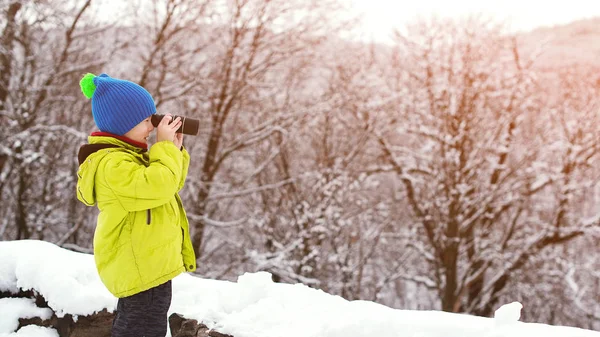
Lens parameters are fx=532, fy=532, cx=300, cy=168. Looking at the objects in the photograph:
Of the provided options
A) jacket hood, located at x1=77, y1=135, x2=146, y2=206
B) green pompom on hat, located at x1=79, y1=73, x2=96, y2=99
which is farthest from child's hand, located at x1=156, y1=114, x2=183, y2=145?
green pompom on hat, located at x1=79, y1=73, x2=96, y2=99

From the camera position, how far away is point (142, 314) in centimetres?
222

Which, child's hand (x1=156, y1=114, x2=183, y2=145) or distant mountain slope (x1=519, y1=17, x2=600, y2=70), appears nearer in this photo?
child's hand (x1=156, y1=114, x2=183, y2=145)

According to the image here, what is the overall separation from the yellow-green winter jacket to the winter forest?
28.2 ft

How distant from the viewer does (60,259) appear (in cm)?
358

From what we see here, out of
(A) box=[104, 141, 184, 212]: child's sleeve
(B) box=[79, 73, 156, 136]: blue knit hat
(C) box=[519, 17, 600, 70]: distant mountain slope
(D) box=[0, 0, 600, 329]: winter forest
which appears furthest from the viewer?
(C) box=[519, 17, 600, 70]: distant mountain slope

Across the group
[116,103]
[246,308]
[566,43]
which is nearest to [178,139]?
[116,103]

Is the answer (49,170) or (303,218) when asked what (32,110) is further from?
(303,218)

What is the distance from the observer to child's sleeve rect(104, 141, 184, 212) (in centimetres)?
208

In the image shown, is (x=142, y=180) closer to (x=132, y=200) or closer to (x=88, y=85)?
(x=132, y=200)

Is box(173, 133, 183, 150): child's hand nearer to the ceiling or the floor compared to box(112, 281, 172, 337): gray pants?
nearer to the ceiling

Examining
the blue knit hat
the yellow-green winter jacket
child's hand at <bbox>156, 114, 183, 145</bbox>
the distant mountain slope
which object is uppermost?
the distant mountain slope

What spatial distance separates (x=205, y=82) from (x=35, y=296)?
9.07 m

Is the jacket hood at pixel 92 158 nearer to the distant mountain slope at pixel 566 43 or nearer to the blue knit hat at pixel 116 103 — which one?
the blue knit hat at pixel 116 103

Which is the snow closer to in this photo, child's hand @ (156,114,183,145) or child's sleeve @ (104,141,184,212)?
child's sleeve @ (104,141,184,212)
